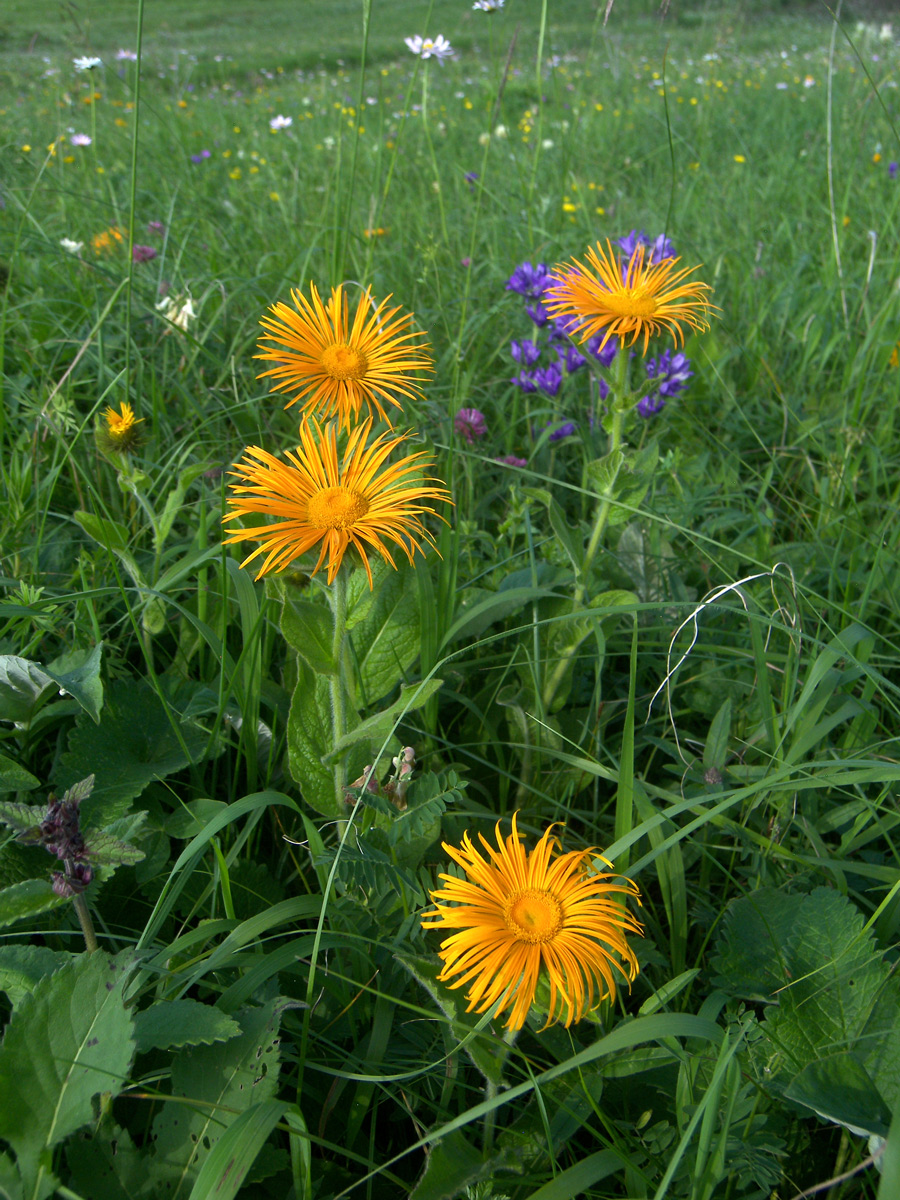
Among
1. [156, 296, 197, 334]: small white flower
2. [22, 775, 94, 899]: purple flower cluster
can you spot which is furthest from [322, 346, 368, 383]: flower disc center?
[156, 296, 197, 334]: small white flower

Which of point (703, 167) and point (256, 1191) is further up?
point (703, 167)

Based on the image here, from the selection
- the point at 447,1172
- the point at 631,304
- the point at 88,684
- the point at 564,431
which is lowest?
the point at 447,1172

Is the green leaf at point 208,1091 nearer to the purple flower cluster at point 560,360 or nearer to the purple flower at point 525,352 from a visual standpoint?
the purple flower cluster at point 560,360

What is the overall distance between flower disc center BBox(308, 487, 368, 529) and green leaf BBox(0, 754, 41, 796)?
0.58m

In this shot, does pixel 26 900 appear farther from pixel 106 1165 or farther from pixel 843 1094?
pixel 843 1094

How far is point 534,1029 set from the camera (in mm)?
934

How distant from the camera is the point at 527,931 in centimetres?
85

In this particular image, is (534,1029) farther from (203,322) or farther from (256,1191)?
(203,322)

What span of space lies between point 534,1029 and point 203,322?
86.3 inches

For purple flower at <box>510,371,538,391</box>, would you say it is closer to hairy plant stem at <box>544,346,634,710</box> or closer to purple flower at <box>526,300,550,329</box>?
purple flower at <box>526,300,550,329</box>

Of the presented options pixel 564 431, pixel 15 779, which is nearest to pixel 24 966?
pixel 15 779

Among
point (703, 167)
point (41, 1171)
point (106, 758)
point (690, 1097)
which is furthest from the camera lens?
point (703, 167)

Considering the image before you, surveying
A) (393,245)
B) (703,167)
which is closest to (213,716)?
(393,245)

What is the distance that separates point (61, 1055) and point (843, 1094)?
2.73 feet
